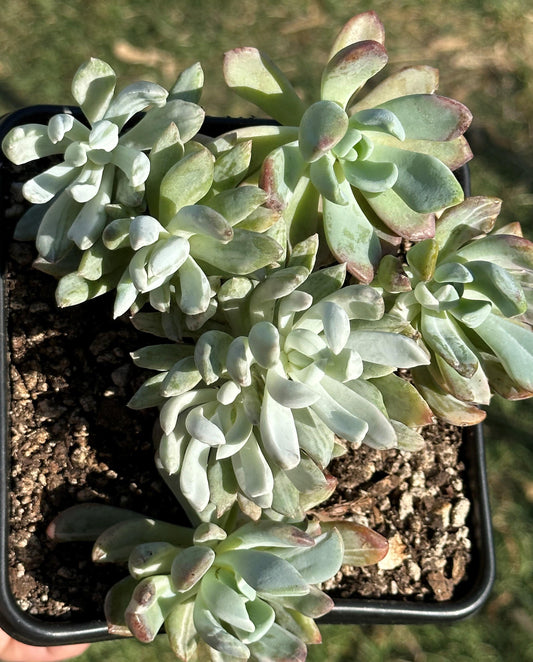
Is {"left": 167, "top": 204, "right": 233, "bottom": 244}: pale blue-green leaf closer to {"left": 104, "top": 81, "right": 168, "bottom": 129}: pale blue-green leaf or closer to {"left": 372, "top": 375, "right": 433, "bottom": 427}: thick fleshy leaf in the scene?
{"left": 104, "top": 81, "right": 168, "bottom": 129}: pale blue-green leaf

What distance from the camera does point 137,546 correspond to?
2.68 feet

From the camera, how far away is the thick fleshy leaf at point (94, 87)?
2.51 feet

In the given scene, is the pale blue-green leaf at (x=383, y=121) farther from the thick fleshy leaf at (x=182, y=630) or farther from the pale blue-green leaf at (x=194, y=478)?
the thick fleshy leaf at (x=182, y=630)

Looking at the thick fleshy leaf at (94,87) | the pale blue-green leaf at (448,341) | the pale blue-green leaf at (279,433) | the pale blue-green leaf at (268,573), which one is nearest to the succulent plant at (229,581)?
the pale blue-green leaf at (268,573)

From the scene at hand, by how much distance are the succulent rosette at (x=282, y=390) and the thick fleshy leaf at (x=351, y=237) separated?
3cm

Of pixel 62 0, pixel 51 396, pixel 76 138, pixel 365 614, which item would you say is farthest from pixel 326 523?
pixel 62 0

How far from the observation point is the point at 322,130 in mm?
727

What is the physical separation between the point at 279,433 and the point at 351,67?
14.4 inches

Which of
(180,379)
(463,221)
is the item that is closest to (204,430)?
(180,379)

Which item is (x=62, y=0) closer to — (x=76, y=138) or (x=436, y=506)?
(x=76, y=138)

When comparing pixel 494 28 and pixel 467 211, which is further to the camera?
pixel 494 28

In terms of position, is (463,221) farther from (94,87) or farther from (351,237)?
(94,87)

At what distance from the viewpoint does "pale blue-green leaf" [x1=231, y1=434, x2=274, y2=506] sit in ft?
2.43

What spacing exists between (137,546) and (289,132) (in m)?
0.47
